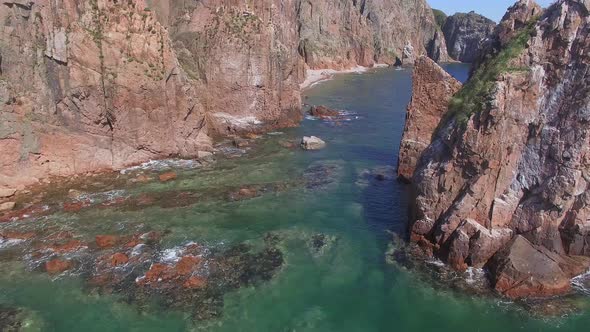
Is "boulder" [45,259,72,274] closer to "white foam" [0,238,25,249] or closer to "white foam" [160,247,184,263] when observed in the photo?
"white foam" [0,238,25,249]

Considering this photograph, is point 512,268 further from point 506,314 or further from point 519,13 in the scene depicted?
point 519,13

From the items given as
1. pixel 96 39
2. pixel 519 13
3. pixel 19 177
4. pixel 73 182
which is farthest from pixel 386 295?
pixel 96 39

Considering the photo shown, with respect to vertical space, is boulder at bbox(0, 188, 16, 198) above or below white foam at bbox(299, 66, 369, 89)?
below

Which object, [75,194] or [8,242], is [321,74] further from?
[8,242]

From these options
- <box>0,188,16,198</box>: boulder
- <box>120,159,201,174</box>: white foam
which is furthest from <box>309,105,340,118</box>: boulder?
<box>0,188,16,198</box>: boulder

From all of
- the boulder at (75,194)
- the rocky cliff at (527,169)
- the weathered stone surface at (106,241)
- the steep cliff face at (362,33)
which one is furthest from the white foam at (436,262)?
the steep cliff face at (362,33)

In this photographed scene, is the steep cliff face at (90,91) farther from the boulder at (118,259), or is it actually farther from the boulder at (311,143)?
the boulder at (118,259)
